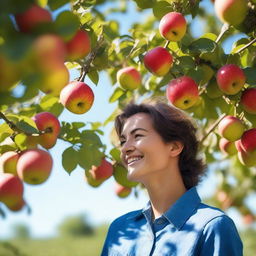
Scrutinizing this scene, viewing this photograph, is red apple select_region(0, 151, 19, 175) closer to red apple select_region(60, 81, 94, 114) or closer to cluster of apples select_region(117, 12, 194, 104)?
red apple select_region(60, 81, 94, 114)

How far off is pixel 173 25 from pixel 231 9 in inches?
9.3

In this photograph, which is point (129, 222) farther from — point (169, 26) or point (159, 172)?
point (169, 26)

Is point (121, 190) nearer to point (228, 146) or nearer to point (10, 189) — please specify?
point (228, 146)

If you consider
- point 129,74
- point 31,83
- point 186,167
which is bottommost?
point 186,167

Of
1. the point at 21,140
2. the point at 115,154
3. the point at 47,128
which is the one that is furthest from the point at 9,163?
the point at 115,154

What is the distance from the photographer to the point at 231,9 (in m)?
1.80

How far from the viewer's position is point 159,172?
6.85ft

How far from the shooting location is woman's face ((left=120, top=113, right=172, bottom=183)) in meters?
2.03

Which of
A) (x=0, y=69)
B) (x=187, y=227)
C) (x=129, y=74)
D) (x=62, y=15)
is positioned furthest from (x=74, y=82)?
(x=0, y=69)

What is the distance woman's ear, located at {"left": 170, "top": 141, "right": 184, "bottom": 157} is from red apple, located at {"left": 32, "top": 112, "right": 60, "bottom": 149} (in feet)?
2.19

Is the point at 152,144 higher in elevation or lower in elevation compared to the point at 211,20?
higher

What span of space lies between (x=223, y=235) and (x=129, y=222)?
62cm

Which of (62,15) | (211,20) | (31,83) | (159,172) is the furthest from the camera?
(211,20)

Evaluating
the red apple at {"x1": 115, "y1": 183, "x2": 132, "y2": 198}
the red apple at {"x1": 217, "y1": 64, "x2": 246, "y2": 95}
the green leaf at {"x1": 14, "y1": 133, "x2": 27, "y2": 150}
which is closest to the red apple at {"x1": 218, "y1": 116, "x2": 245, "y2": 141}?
the red apple at {"x1": 217, "y1": 64, "x2": 246, "y2": 95}
